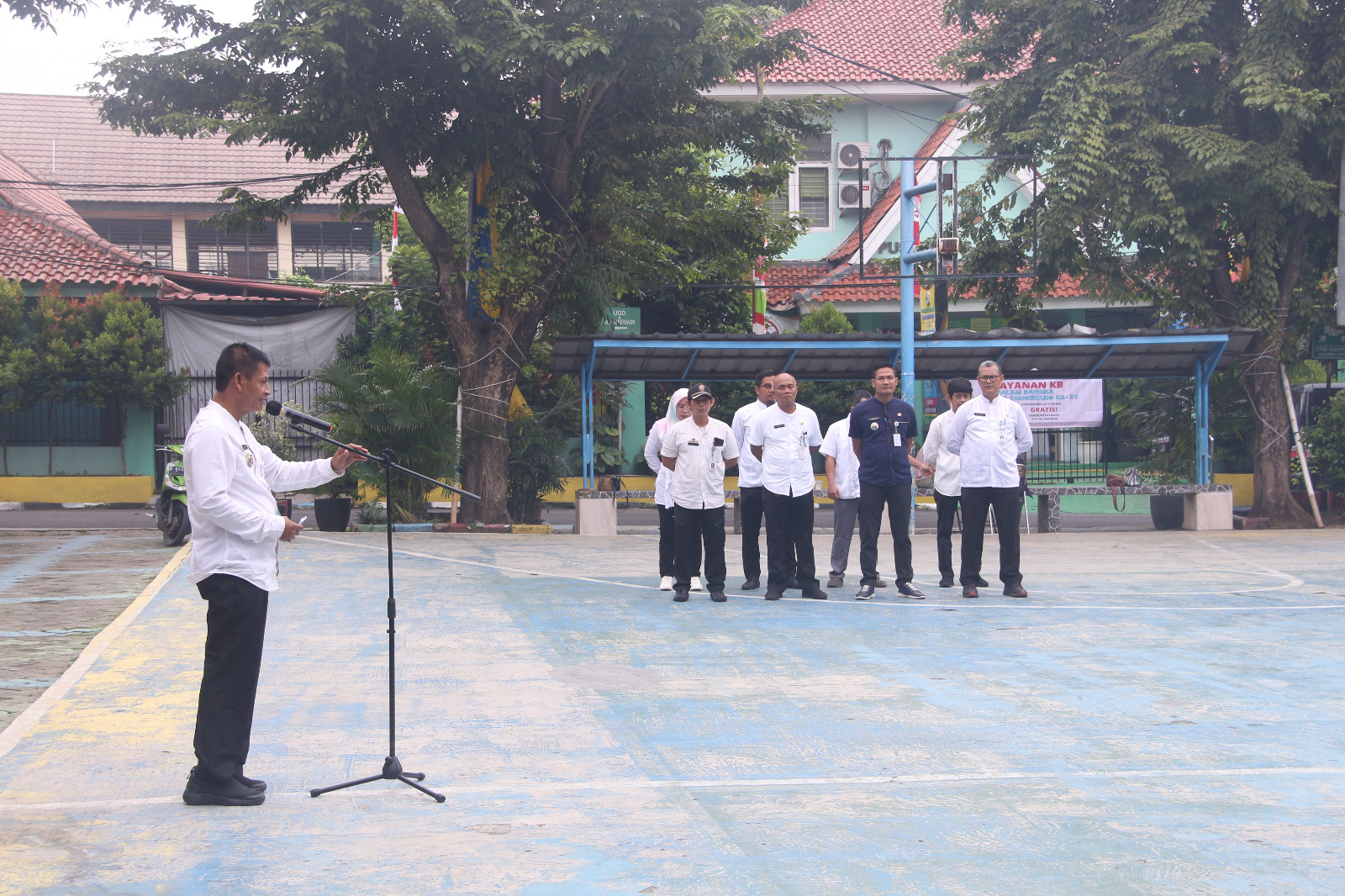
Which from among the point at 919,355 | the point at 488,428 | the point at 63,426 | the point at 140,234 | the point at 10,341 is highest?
the point at 140,234

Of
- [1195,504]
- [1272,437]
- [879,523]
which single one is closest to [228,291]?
[879,523]

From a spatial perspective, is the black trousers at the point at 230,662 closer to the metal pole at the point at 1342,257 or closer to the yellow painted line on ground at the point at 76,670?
the yellow painted line on ground at the point at 76,670

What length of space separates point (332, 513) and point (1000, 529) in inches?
387

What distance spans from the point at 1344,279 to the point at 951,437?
29.7 feet

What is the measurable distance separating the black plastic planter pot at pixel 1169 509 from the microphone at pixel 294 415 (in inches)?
593

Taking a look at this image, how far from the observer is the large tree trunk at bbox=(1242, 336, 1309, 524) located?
1748 centimetres

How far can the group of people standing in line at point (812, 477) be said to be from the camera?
32.3 ft

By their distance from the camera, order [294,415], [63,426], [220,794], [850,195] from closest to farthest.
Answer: [220,794], [294,415], [63,426], [850,195]

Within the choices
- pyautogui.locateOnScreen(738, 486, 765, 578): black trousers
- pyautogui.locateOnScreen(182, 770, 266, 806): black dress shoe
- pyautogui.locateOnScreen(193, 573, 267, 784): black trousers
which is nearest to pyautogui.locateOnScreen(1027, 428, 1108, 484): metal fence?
pyautogui.locateOnScreen(738, 486, 765, 578): black trousers

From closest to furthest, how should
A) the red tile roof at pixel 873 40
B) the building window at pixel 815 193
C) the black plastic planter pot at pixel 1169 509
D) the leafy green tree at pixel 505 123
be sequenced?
1. the leafy green tree at pixel 505 123
2. the black plastic planter pot at pixel 1169 509
3. the red tile roof at pixel 873 40
4. the building window at pixel 815 193

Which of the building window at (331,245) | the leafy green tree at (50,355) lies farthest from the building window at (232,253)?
the leafy green tree at (50,355)

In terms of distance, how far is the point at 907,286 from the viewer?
16.2 metres

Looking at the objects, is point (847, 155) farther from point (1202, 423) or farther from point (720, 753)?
point (720, 753)

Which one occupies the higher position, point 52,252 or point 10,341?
point 52,252
